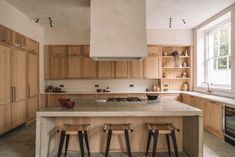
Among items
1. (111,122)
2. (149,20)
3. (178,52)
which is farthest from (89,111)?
(178,52)

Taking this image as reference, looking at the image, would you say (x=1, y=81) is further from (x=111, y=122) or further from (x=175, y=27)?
(x=175, y=27)

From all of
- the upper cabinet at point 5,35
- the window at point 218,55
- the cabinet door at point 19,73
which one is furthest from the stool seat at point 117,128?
the window at point 218,55

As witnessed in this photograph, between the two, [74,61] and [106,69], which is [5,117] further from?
[106,69]

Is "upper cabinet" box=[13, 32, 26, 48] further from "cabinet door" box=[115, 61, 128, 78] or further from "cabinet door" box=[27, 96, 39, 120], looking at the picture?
"cabinet door" box=[115, 61, 128, 78]

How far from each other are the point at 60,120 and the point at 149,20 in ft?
12.9

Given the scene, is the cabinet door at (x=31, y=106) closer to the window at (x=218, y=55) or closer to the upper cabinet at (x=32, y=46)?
the upper cabinet at (x=32, y=46)

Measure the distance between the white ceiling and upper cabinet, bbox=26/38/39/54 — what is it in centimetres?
65

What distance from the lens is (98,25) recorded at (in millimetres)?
3496

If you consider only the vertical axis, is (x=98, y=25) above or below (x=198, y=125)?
above

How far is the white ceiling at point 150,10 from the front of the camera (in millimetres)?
4422

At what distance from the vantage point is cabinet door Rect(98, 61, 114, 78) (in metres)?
6.62

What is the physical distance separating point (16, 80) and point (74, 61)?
2.16 metres

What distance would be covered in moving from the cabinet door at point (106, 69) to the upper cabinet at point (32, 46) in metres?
1.97

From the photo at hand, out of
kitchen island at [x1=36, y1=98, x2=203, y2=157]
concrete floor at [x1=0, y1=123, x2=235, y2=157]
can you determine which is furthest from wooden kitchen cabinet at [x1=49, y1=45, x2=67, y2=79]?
kitchen island at [x1=36, y1=98, x2=203, y2=157]
